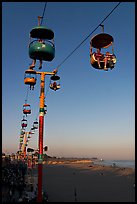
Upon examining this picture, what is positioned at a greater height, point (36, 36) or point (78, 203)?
point (36, 36)

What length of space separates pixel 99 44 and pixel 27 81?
376 centimetres

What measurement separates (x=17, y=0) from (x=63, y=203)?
13808mm

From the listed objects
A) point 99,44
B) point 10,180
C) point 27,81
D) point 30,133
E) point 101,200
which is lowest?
point 101,200

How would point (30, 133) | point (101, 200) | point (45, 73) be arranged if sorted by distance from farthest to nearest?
point (30, 133), point (101, 200), point (45, 73)

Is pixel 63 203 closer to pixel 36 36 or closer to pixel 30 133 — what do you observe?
pixel 36 36

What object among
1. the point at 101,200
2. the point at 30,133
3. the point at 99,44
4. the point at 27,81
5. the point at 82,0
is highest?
the point at 82,0

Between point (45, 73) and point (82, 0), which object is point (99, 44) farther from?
point (45, 73)

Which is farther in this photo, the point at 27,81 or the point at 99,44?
the point at 27,81

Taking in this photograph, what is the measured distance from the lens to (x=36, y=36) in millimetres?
10398

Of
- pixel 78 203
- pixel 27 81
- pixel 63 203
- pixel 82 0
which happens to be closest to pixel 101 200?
pixel 78 203

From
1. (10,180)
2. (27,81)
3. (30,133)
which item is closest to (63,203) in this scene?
(10,180)

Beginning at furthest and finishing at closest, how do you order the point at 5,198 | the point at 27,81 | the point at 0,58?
the point at 5,198 → the point at 27,81 → the point at 0,58

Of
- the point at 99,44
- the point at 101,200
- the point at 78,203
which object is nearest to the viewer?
the point at 99,44

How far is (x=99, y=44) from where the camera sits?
33.9ft
